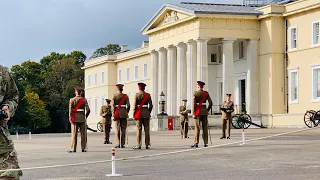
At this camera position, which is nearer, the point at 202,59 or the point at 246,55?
the point at 202,59

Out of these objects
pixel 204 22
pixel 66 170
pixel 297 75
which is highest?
pixel 204 22

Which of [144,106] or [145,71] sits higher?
[145,71]

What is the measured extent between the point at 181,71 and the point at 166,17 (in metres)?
5.08

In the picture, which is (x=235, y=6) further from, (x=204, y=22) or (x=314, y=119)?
(x=314, y=119)

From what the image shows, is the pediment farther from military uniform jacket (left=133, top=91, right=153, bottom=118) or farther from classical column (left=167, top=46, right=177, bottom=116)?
military uniform jacket (left=133, top=91, right=153, bottom=118)

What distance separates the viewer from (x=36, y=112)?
103 m

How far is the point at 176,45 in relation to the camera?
60.6 metres

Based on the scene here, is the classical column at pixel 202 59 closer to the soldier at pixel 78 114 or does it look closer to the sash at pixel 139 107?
the sash at pixel 139 107

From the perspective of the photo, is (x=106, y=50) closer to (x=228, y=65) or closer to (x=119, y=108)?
(x=228, y=65)

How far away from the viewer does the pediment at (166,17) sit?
5888 cm

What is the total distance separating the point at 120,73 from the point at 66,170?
2775 inches

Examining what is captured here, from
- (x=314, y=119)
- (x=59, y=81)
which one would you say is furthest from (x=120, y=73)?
(x=314, y=119)

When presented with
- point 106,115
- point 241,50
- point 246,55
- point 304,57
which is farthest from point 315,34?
point 106,115

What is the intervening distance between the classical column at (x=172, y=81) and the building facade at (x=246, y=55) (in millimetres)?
78
